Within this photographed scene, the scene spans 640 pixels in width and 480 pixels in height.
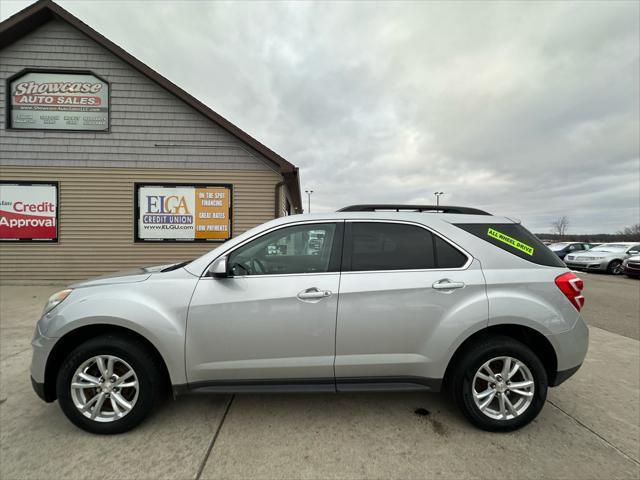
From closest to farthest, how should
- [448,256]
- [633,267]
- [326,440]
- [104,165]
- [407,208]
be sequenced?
[326,440] → [448,256] → [407,208] → [104,165] → [633,267]

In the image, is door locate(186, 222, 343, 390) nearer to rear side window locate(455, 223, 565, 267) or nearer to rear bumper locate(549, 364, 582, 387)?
rear side window locate(455, 223, 565, 267)

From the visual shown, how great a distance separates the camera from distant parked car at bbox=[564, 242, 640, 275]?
12.6 metres

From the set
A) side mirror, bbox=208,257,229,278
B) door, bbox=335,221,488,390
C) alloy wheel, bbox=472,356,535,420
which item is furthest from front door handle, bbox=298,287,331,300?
alloy wheel, bbox=472,356,535,420

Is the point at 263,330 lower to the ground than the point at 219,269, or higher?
lower

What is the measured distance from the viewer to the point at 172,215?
749cm

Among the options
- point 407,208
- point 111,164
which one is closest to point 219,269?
point 407,208

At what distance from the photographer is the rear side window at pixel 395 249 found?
2252 mm

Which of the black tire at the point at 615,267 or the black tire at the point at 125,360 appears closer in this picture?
the black tire at the point at 125,360

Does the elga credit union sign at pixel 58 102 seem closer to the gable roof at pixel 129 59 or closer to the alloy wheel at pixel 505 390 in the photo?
the gable roof at pixel 129 59

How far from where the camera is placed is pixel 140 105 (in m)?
7.60

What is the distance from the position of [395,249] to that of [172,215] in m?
6.91

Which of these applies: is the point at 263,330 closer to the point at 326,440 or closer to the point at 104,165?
the point at 326,440

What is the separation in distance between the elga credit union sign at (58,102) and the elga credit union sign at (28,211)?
5.32 ft

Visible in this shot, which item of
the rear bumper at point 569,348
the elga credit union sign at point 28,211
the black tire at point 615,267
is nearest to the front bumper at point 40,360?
the rear bumper at point 569,348
